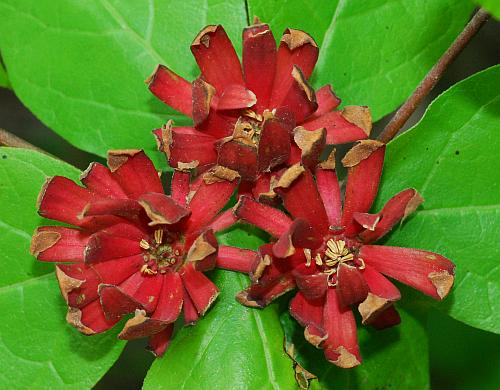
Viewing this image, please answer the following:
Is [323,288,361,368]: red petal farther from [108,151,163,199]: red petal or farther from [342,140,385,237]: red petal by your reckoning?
[108,151,163,199]: red petal

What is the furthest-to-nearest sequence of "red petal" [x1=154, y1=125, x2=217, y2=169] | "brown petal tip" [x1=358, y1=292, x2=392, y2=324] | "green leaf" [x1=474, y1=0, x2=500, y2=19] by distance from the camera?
"red petal" [x1=154, y1=125, x2=217, y2=169] → "brown petal tip" [x1=358, y1=292, x2=392, y2=324] → "green leaf" [x1=474, y1=0, x2=500, y2=19]

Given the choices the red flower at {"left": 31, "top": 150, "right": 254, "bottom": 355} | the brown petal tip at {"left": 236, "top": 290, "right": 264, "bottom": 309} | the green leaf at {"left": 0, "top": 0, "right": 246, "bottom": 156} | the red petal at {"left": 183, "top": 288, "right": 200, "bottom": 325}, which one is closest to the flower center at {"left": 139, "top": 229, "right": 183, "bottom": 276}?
the red flower at {"left": 31, "top": 150, "right": 254, "bottom": 355}

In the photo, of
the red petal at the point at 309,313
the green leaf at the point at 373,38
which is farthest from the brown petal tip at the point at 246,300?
the green leaf at the point at 373,38

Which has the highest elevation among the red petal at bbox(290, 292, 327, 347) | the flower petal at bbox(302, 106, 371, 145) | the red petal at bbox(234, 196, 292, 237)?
the flower petal at bbox(302, 106, 371, 145)

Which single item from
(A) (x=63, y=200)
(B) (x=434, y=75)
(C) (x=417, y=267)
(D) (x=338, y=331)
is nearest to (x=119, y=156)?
(A) (x=63, y=200)

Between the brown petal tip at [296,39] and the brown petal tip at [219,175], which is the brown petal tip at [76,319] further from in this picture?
the brown petal tip at [296,39]

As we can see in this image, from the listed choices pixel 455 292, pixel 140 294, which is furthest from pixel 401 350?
pixel 140 294

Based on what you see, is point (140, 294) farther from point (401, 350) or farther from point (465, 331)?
point (465, 331)
